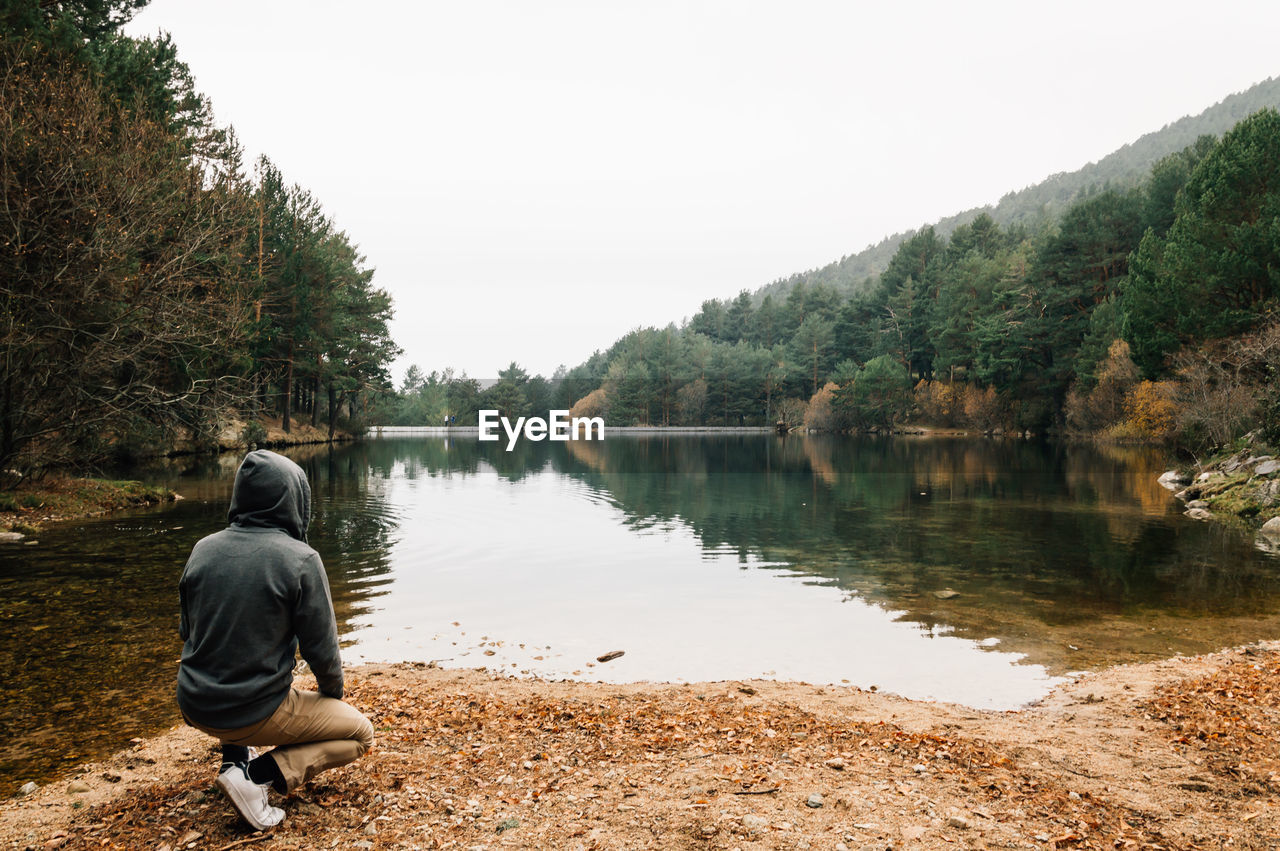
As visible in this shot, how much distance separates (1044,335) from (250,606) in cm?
7658

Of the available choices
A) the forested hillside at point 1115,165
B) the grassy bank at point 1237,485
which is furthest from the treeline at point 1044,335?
the forested hillside at point 1115,165

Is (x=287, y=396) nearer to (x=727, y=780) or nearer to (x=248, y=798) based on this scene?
(x=248, y=798)

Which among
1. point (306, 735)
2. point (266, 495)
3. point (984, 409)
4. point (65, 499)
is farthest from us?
→ point (984, 409)

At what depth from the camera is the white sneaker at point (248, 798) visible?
3885 millimetres

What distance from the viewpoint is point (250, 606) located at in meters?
3.77

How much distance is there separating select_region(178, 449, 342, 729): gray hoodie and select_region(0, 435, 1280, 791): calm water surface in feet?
9.56

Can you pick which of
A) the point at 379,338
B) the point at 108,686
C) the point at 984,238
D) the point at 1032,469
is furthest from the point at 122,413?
the point at 984,238

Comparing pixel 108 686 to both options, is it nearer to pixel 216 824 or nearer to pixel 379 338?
pixel 216 824

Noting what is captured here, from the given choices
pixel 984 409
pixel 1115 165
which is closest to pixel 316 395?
pixel 984 409

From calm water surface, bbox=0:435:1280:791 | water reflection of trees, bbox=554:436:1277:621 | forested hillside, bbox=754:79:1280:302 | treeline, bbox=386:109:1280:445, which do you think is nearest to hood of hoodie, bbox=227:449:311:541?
calm water surface, bbox=0:435:1280:791

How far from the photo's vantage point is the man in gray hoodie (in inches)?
149

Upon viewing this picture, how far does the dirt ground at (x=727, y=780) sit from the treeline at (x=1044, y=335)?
875 inches

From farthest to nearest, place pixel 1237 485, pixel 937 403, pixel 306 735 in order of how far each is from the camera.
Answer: pixel 937 403, pixel 1237 485, pixel 306 735

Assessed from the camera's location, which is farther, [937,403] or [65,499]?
[937,403]
